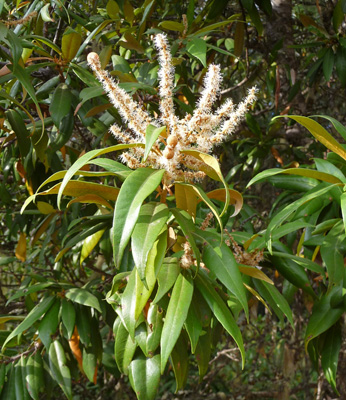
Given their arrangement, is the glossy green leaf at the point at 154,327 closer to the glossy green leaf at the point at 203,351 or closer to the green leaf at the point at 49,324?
the glossy green leaf at the point at 203,351

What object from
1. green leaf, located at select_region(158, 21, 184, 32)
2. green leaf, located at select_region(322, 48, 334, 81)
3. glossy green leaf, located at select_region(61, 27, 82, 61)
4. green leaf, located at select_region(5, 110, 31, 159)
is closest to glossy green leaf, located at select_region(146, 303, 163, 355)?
green leaf, located at select_region(5, 110, 31, 159)

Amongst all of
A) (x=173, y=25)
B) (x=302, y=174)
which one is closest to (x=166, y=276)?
(x=302, y=174)

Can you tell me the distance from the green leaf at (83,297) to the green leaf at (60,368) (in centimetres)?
17

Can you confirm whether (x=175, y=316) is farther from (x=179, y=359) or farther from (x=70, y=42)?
(x=70, y=42)

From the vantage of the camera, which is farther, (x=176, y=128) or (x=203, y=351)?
(x=203, y=351)

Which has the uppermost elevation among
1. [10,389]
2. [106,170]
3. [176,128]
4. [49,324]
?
[176,128]

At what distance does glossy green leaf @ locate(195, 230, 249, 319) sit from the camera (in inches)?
29.4

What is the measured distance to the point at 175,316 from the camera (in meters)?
0.74

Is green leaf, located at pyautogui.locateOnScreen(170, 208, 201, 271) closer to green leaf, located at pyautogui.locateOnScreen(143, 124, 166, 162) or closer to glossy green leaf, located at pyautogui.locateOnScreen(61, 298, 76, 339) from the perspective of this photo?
green leaf, located at pyautogui.locateOnScreen(143, 124, 166, 162)

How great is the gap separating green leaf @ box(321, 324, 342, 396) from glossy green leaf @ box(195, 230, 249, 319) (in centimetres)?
38

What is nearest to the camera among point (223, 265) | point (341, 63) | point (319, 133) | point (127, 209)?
point (127, 209)

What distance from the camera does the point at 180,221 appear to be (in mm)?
749

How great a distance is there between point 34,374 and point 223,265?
0.84 metres

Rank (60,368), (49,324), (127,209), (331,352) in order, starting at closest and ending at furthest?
(127,209) → (331,352) → (49,324) → (60,368)
